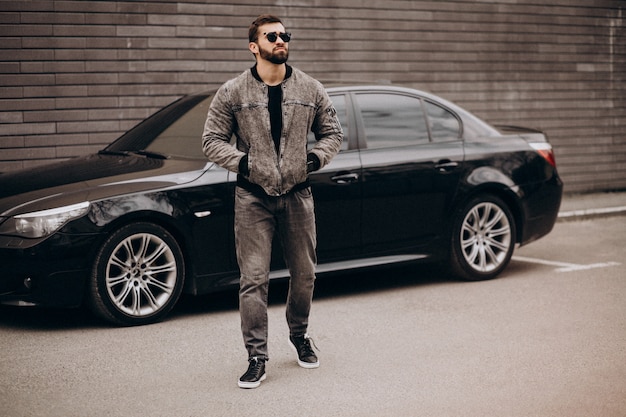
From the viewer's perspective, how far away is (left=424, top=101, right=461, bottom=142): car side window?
769cm

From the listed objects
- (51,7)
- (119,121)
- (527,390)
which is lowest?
(527,390)

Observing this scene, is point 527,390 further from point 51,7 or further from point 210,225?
point 51,7

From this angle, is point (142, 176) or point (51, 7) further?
point (51, 7)

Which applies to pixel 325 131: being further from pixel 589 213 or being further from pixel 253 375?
pixel 589 213

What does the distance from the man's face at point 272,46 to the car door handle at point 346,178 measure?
82.8 inches

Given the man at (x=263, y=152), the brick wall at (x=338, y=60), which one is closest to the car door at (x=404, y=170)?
the man at (x=263, y=152)

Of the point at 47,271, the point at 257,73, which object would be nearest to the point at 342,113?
the point at 257,73

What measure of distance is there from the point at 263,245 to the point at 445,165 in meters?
2.85

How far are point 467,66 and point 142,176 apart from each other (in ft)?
23.2

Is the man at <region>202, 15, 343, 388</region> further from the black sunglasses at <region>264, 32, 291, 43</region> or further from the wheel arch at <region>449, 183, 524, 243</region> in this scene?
the wheel arch at <region>449, 183, 524, 243</region>

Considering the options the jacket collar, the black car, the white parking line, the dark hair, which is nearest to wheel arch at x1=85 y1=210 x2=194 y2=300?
the black car

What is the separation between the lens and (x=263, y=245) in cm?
508

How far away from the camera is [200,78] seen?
34.5 ft

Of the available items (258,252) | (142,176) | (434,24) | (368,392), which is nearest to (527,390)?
(368,392)
